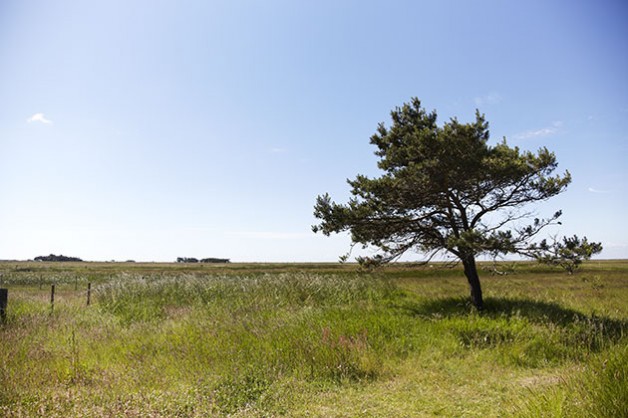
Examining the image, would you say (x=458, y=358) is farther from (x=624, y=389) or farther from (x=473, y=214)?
(x=473, y=214)

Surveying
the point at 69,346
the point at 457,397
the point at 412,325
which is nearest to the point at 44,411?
the point at 69,346

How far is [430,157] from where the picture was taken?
40.1 feet

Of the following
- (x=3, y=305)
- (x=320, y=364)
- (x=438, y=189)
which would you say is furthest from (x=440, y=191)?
(x=3, y=305)

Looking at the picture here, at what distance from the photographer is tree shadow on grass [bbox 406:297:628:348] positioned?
35.0 ft

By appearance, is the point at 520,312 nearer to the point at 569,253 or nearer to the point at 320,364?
the point at 569,253

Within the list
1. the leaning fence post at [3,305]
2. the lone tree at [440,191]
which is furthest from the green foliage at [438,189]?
the leaning fence post at [3,305]

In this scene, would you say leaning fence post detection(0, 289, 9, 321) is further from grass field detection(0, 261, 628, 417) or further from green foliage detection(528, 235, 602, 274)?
green foliage detection(528, 235, 602, 274)

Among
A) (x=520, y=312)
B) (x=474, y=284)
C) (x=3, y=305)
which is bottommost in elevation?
(x=520, y=312)

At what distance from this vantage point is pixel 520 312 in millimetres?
11922

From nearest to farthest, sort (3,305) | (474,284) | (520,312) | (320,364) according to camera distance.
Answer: (320,364)
(3,305)
(520,312)
(474,284)

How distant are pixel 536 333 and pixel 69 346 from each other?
1277 centimetres

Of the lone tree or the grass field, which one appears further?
the lone tree

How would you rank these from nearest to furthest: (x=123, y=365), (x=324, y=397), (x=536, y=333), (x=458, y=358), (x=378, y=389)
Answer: (x=324, y=397) < (x=378, y=389) < (x=123, y=365) < (x=458, y=358) < (x=536, y=333)

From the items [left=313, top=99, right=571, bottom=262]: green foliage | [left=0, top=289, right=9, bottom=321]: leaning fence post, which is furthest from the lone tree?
[left=0, top=289, right=9, bottom=321]: leaning fence post
